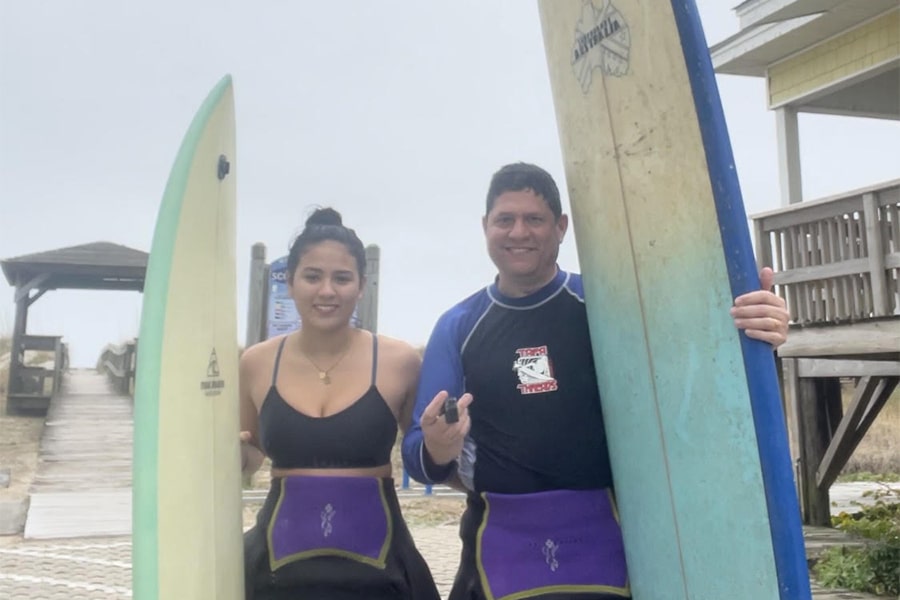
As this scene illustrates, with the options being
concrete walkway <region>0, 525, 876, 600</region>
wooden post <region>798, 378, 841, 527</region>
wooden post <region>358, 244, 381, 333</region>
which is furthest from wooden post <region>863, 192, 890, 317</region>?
wooden post <region>358, 244, 381, 333</region>

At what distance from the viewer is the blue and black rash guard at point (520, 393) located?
1.89 metres

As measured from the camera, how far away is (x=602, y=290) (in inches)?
81.5

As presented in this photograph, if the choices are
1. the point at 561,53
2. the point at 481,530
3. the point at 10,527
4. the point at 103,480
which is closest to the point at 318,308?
the point at 481,530

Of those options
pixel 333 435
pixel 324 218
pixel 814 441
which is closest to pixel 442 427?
pixel 333 435

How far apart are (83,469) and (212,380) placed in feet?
29.0

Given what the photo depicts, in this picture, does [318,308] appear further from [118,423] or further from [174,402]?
[118,423]

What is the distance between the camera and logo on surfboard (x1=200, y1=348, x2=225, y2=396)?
6.40ft

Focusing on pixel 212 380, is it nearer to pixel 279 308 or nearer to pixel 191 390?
pixel 191 390

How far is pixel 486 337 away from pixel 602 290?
→ 1.04 ft

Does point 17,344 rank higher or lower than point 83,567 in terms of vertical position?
higher

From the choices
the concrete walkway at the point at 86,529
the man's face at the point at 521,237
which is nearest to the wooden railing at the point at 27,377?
the concrete walkway at the point at 86,529

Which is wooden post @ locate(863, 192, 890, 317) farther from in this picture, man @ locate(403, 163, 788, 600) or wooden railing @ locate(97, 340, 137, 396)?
wooden railing @ locate(97, 340, 137, 396)

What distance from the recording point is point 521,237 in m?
1.94

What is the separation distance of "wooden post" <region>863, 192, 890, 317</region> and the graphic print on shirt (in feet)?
14.0
